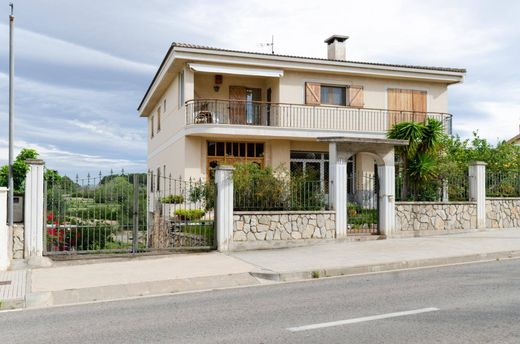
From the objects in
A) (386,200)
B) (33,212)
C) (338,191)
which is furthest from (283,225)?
(33,212)

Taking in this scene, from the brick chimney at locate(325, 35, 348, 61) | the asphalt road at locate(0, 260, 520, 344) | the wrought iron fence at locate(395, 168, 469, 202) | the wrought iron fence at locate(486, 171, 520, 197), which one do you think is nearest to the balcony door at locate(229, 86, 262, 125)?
the brick chimney at locate(325, 35, 348, 61)

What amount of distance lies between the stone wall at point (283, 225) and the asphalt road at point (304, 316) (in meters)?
4.35

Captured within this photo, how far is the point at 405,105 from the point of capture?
1010 inches

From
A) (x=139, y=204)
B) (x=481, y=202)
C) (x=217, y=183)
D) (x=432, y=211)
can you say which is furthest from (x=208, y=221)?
(x=481, y=202)

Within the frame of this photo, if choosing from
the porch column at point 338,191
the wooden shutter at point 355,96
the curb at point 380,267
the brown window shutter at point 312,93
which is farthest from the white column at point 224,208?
the wooden shutter at point 355,96

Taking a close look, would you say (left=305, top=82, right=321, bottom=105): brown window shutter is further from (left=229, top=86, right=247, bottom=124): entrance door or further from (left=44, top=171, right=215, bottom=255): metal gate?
Result: (left=44, top=171, right=215, bottom=255): metal gate

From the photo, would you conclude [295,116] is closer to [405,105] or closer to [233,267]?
[405,105]

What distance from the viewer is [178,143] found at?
2369 cm

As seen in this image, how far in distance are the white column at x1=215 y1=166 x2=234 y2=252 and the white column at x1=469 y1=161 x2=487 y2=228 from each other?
892cm

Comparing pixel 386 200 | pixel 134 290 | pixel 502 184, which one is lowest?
pixel 134 290

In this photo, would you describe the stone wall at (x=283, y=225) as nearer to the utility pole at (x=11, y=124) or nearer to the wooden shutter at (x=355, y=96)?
the utility pole at (x=11, y=124)

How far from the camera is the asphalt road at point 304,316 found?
5984 millimetres

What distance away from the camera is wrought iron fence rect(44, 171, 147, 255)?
12070 millimetres

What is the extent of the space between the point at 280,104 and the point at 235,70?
8.12 feet
